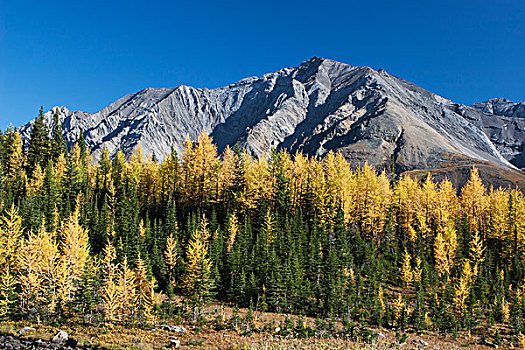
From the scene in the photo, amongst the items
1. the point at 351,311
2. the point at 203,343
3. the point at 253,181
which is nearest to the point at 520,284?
the point at 351,311

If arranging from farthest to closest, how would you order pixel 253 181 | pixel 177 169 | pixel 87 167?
pixel 87 167 → pixel 177 169 → pixel 253 181

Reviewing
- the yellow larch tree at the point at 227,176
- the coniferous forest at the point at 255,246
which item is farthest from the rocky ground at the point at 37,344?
the yellow larch tree at the point at 227,176

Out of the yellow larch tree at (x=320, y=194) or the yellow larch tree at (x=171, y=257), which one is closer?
the yellow larch tree at (x=171, y=257)

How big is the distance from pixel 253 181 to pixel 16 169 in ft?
178

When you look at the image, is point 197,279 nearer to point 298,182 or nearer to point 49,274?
point 49,274

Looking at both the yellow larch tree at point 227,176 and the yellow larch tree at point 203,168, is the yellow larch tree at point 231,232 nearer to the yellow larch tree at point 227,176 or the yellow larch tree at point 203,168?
the yellow larch tree at point 227,176

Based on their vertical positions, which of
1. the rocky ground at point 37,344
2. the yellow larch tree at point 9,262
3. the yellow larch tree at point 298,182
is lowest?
the rocky ground at point 37,344

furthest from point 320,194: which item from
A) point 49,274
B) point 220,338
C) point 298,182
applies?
point 49,274

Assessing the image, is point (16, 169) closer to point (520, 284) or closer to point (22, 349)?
point (22, 349)

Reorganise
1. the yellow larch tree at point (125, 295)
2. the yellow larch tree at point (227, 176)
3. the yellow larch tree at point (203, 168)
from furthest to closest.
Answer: the yellow larch tree at point (227, 176), the yellow larch tree at point (203, 168), the yellow larch tree at point (125, 295)

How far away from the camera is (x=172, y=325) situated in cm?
3503

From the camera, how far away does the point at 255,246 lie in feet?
157

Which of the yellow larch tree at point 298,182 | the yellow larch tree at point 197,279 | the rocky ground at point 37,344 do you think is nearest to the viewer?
the rocky ground at point 37,344

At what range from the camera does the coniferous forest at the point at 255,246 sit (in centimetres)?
3866
